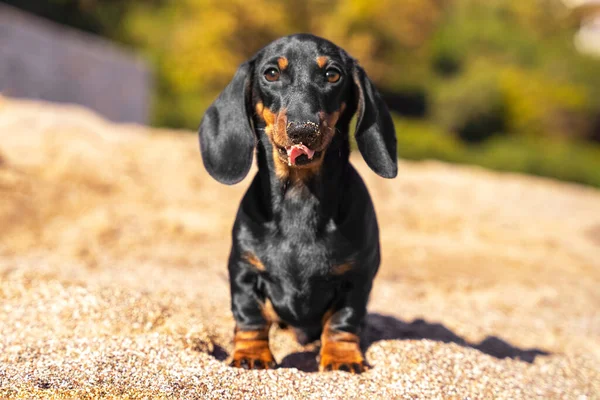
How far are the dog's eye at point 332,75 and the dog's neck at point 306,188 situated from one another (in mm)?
233

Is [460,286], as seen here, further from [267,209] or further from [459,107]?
[459,107]

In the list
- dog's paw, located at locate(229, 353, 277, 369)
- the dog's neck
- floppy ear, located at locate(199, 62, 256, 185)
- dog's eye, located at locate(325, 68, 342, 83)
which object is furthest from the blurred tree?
dog's paw, located at locate(229, 353, 277, 369)

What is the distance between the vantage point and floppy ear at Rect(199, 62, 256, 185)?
301cm

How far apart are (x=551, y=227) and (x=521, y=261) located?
2.41m

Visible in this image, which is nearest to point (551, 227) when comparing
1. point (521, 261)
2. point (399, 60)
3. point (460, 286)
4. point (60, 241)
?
point (521, 261)

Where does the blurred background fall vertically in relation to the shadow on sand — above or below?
above

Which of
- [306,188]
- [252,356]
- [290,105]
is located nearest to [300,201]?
[306,188]

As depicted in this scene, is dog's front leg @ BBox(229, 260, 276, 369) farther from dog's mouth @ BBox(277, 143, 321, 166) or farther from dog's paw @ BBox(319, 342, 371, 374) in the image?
dog's mouth @ BBox(277, 143, 321, 166)

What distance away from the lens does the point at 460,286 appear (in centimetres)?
610

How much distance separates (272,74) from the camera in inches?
115

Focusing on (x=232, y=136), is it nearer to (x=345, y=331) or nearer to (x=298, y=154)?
(x=298, y=154)

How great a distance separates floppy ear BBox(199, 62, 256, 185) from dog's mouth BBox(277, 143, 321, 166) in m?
0.30

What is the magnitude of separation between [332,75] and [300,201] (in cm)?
59

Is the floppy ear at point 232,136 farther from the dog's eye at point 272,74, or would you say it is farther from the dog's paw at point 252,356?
the dog's paw at point 252,356
